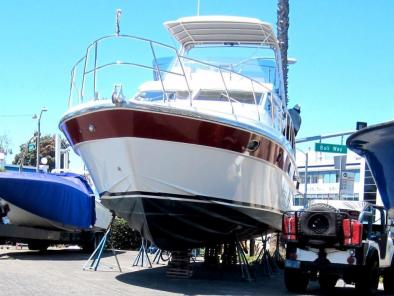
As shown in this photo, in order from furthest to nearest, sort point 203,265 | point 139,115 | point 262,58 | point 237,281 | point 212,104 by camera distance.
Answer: point 203,265 < point 262,58 < point 237,281 < point 212,104 < point 139,115

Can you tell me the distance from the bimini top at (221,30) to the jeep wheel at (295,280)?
17.4 feet

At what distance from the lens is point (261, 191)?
428 inches

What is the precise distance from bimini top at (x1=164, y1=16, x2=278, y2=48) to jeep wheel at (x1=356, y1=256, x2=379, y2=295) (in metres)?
5.44

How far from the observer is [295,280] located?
10.2 m

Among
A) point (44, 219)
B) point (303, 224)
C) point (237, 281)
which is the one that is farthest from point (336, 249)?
point (44, 219)

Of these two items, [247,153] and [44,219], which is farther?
[44,219]

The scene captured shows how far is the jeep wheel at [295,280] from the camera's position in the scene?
10.2 m

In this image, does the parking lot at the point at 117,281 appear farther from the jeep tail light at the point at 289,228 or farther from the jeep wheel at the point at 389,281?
the jeep tail light at the point at 289,228

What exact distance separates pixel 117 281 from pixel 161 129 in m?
2.92

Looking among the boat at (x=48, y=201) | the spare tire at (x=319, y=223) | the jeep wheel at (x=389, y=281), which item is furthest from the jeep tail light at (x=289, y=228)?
the boat at (x=48, y=201)

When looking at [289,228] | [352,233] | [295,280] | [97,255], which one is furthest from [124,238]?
[352,233]

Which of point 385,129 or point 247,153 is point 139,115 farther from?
point 385,129

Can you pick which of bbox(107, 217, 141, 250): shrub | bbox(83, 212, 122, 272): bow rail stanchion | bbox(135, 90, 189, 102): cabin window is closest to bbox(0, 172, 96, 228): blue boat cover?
bbox(83, 212, 122, 272): bow rail stanchion

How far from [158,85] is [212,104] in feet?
5.15
